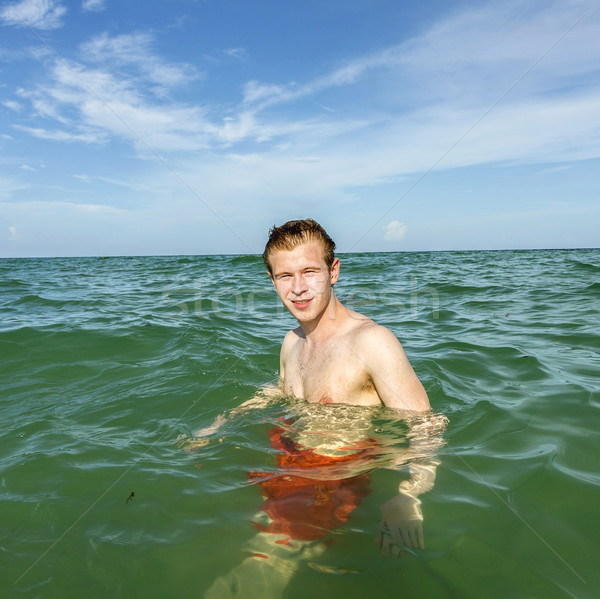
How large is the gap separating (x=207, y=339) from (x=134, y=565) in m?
5.07

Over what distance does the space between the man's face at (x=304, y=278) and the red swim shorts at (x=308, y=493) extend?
3.23 ft

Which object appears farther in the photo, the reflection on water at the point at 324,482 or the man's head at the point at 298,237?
the man's head at the point at 298,237

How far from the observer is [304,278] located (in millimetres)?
3051

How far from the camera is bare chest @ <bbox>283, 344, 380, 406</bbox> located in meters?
2.97

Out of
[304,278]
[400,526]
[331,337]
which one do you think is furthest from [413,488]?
[304,278]

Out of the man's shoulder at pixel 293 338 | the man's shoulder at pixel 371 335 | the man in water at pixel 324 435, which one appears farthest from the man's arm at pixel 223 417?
the man's shoulder at pixel 371 335

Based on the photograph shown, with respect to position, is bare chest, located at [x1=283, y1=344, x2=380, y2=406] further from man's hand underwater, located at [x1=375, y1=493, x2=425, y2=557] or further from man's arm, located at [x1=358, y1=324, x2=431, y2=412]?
man's hand underwater, located at [x1=375, y1=493, x2=425, y2=557]

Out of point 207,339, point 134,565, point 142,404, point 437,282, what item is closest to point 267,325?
point 207,339

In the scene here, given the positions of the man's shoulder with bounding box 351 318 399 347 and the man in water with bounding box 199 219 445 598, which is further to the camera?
the man's shoulder with bounding box 351 318 399 347

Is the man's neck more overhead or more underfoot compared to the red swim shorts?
more overhead

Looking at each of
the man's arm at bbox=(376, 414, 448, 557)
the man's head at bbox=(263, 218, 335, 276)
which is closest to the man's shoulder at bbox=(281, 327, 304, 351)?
the man's head at bbox=(263, 218, 335, 276)

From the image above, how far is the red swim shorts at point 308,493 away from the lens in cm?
215

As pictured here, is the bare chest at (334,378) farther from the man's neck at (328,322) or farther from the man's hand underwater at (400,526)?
the man's hand underwater at (400,526)

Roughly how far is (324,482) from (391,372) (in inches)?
30.8
